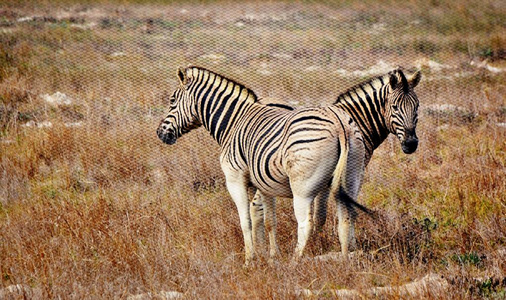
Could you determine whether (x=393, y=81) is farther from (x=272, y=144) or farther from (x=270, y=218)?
(x=270, y=218)

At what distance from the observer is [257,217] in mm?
5418

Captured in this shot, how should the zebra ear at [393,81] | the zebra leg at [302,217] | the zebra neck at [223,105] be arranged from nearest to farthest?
the zebra leg at [302,217] < the zebra ear at [393,81] < the zebra neck at [223,105]

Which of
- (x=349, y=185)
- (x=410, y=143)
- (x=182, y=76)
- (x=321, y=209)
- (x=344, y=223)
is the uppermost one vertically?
(x=182, y=76)

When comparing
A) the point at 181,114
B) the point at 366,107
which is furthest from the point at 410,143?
the point at 181,114

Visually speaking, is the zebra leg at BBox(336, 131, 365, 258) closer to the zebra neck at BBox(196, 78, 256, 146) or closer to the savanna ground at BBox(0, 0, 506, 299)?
the savanna ground at BBox(0, 0, 506, 299)

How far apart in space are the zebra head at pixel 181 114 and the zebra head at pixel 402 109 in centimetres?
191

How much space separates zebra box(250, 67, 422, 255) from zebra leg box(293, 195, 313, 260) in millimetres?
415

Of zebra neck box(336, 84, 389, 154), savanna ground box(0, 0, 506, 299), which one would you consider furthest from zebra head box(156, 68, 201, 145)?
zebra neck box(336, 84, 389, 154)

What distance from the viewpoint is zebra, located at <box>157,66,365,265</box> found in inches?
174

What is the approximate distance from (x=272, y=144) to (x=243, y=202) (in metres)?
0.67

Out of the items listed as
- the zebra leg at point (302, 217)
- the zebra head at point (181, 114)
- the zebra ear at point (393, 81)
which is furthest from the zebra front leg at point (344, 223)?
the zebra head at point (181, 114)

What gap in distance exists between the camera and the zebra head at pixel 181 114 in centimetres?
577

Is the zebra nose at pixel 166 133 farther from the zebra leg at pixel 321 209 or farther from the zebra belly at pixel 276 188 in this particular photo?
the zebra leg at pixel 321 209

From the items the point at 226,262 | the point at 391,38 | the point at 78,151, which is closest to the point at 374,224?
the point at 226,262
